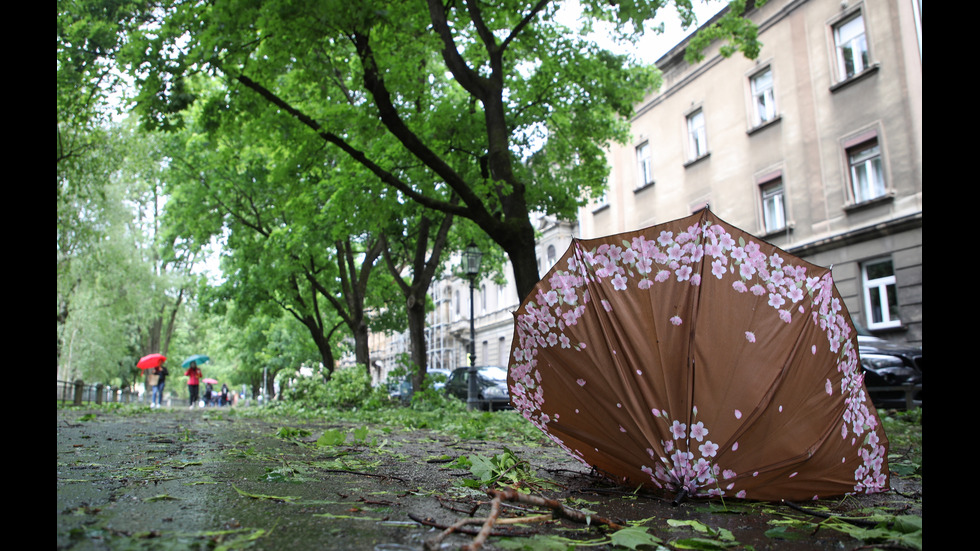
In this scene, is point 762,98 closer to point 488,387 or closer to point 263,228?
point 488,387

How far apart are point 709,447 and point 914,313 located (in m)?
15.7

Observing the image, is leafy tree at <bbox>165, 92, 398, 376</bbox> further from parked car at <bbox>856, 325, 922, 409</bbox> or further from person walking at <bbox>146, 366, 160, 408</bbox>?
parked car at <bbox>856, 325, 922, 409</bbox>

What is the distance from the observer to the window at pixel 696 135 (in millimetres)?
23891

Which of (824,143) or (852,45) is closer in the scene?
(852,45)

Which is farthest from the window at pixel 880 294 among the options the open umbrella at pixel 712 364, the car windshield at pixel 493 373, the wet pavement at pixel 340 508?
the open umbrella at pixel 712 364

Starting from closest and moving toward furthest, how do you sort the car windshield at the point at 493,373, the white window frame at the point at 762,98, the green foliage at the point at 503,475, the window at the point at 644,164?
1. the green foliage at the point at 503,475
2. the car windshield at the point at 493,373
3. the white window frame at the point at 762,98
4. the window at the point at 644,164

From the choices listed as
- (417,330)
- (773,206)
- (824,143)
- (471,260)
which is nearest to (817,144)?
(824,143)

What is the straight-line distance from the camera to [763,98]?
2136 cm

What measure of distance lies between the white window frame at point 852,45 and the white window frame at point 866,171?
6.40ft

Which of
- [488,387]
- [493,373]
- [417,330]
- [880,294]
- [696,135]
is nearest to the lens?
[880,294]

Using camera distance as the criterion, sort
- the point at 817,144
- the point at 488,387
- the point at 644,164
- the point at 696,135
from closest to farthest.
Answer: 1. the point at 817,144
2. the point at 488,387
3. the point at 696,135
4. the point at 644,164

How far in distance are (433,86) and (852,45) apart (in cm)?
1140

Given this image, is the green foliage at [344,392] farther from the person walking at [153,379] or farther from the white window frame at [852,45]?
the white window frame at [852,45]
